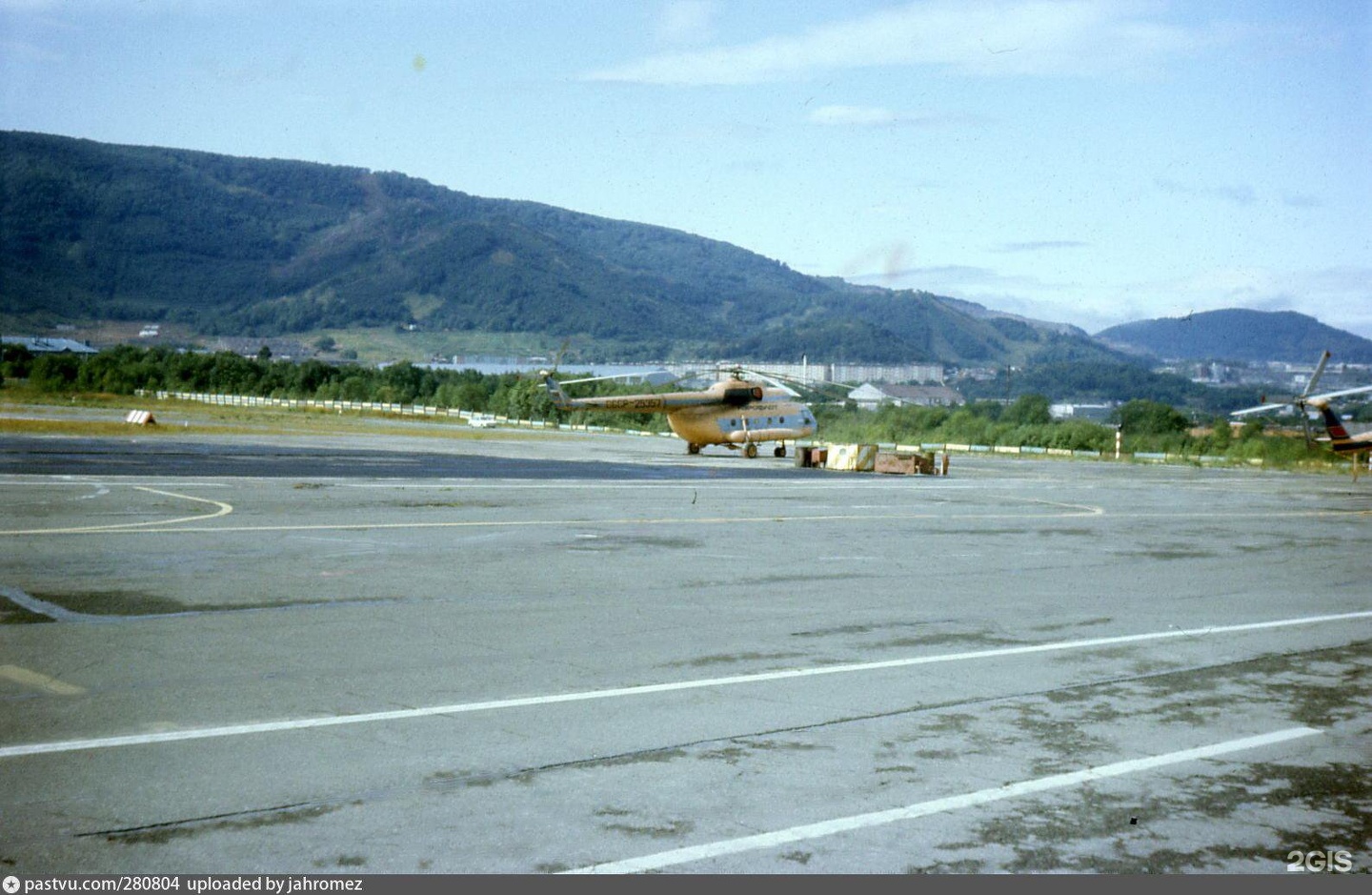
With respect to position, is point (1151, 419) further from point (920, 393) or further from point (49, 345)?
point (49, 345)

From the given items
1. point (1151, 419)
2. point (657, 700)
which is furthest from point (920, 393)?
point (657, 700)

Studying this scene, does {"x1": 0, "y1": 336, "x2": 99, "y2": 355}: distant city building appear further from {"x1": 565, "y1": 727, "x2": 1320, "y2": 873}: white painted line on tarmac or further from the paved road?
{"x1": 565, "y1": 727, "x2": 1320, "y2": 873}: white painted line on tarmac

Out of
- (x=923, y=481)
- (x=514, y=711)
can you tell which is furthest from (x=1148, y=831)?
(x=923, y=481)

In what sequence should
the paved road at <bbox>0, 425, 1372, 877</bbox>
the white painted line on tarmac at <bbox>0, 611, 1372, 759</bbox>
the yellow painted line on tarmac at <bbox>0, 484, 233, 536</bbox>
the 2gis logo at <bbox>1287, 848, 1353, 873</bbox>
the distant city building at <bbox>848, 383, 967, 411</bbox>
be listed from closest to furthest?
the 2gis logo at <bbox>1287, 848, 1353, 873</bbox> < the paved road at <bbox>0, 425, 1372, 877</bbox> < the white painted line on tarmac at <bbox>0, 611, 1372, 759</bbox> < the yellow painted line on tarmac at <bbox>0, 484, 233, 536</bbox> < the distant city building at <bbox>848, 383, 967, 411</bbox>

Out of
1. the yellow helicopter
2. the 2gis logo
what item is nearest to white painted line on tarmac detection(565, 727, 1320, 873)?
the 2gis logo

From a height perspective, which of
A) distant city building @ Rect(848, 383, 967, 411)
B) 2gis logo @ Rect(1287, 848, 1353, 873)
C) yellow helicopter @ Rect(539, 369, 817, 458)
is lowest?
2gis logo @ Rect(1287, 848, 1353, 873)

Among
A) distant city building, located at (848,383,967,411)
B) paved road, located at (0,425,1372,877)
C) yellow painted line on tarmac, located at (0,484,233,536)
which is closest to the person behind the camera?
paved road, located at (0,425,1372,877)
